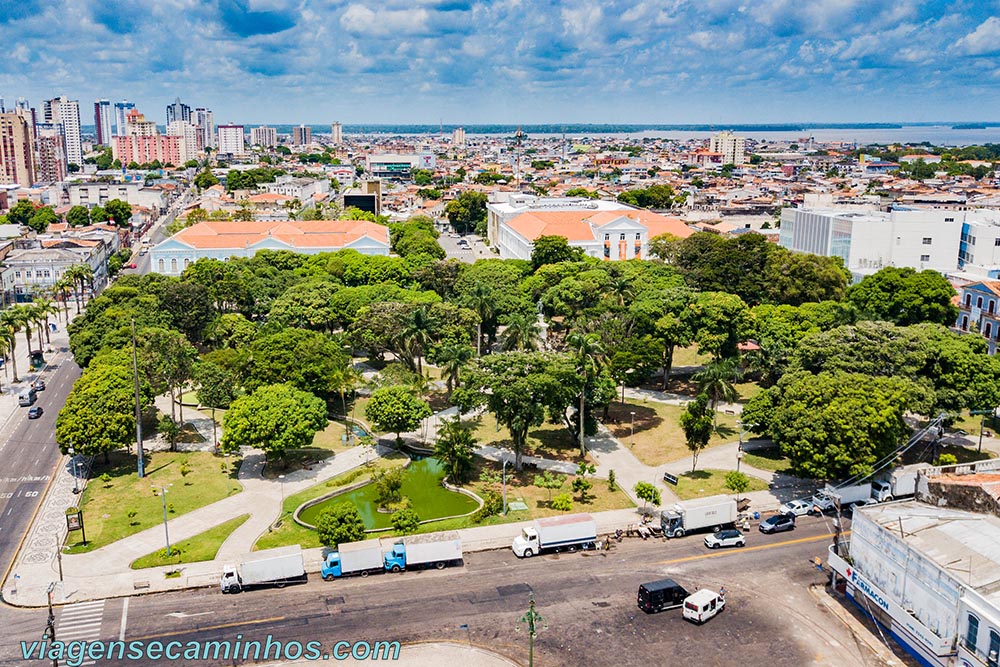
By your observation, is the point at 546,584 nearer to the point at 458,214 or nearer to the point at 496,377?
the point at 496,377

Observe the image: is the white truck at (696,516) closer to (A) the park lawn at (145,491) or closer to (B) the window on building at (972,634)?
(B) the window on building at (972,634)

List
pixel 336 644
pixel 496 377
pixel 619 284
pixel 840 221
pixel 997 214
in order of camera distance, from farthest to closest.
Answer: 1. pixel 997 214
2. pixel 840 221
3. pixel 619 284
4. pixel 496 377
5. pixel 336 644

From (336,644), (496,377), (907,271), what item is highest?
(907,271)

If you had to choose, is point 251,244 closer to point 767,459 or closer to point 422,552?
point 767,459

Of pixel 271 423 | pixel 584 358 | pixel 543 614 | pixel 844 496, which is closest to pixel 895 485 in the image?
pixel 844 496

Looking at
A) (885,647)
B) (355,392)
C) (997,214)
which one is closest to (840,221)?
(997,214)

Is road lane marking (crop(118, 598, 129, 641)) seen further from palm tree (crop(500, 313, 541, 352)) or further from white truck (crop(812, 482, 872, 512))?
white truck (crop(812, 482, 872, 512))
